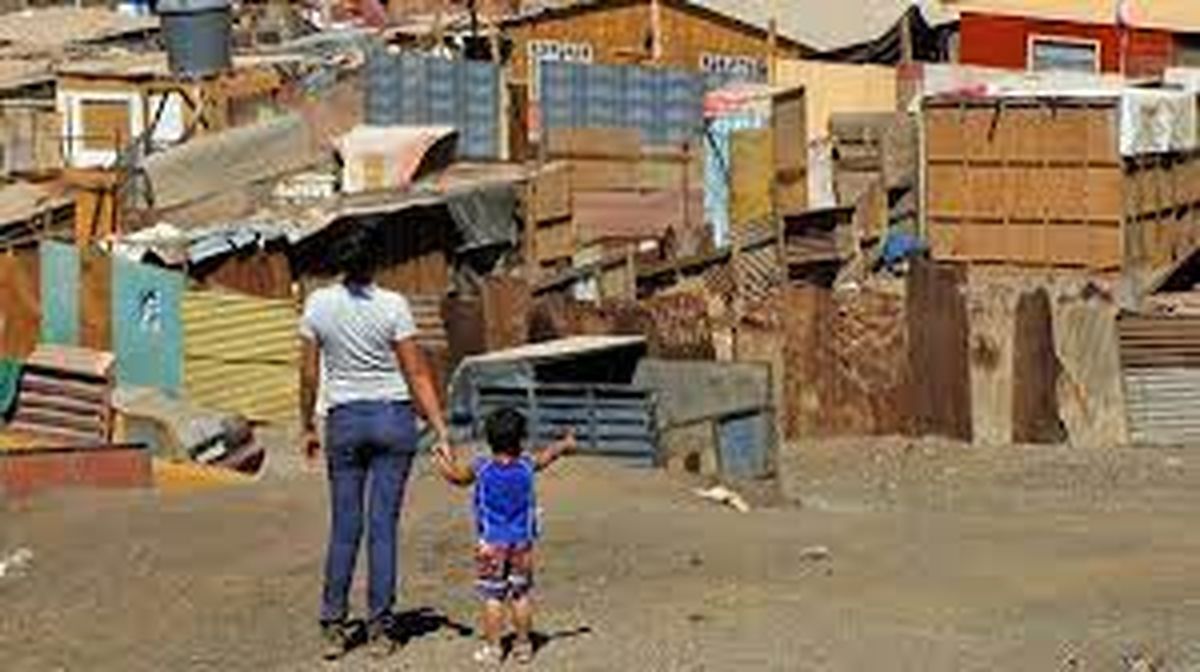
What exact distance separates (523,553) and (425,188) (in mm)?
18603

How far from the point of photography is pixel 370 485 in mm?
9766

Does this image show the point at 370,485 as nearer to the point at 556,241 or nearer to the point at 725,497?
the point at 725,497

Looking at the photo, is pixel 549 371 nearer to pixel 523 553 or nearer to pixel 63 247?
pixel 63 247

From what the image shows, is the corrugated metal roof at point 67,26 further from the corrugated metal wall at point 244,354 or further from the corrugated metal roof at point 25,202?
the corrugated metal wall at point 244,354

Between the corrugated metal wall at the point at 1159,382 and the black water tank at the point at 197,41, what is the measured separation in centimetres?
1610

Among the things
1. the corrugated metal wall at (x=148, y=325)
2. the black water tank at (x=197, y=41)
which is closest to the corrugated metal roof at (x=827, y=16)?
the black water tank at (x=197, y=41)

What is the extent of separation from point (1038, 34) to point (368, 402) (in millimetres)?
31630

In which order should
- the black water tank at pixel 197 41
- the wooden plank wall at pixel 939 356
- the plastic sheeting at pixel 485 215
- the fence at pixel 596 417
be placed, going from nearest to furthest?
the fence at pixel 596 417 < the wooden plank wall at pixel 939 356 < the plastic sheeting at pixel 485 215 < the black water tank at pixel 197 41

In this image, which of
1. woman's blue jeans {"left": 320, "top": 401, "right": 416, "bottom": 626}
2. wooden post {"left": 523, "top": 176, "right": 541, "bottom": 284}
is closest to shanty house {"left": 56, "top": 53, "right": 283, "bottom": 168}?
wooden post {"left": 523, "top": 176, "right": 541, "bottom": 284}

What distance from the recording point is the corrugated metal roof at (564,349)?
19453 mm

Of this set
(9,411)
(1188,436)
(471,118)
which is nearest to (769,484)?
(1188,436)

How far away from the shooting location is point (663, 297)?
23500 mm

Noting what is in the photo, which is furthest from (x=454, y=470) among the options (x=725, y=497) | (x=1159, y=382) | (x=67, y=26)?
(x=67, y=26)

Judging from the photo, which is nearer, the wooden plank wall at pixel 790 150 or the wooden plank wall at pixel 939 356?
the wooden plank wall at pixel 939 356
